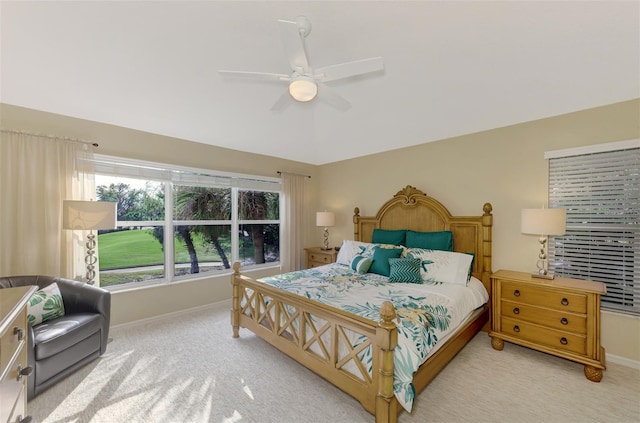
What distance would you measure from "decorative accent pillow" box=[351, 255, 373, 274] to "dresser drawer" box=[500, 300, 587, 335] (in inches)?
58.1

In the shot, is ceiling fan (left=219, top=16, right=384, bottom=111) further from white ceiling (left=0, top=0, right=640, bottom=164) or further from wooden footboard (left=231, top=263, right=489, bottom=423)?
wooden footboard (left=231, top=263, right=489, bottom=423)

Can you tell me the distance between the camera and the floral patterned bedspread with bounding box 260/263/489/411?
1732 mm

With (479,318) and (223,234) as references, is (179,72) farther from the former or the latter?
(479,318)

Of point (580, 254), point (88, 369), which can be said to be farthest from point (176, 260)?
point (580, 254)

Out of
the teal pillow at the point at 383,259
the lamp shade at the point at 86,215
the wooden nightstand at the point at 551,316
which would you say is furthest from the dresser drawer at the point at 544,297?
the lamp shade at the point at 86,215

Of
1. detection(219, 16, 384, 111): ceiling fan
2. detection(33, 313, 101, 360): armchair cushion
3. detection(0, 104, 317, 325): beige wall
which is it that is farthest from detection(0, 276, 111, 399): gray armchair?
detection(219, 16, 384, 111): ceiling fan

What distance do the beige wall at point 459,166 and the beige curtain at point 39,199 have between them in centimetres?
21

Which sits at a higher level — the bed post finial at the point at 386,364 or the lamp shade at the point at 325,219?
the lamp shade at the point at 325,219

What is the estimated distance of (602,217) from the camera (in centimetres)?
261

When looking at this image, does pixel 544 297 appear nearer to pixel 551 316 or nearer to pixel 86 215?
pixel 551 316

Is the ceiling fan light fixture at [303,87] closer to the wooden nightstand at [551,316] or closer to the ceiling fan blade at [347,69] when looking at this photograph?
the ceiling fan blade at [347,69]

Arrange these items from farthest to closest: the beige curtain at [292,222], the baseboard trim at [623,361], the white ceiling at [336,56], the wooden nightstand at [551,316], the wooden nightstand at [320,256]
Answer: the beige curtain at [292,222] → the wooden nightstand at [320,256] → the baseboard trim at [623,361] → the wooden nightstand at [551,316] → the white ceiling at [336,56]

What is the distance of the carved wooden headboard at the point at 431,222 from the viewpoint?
3.26 m

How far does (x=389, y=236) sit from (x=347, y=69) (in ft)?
8.59
